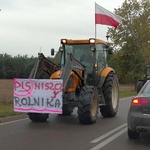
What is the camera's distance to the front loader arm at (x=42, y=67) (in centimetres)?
1221

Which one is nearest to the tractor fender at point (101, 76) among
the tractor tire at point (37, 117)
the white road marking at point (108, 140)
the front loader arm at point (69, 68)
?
the front loader arm at point (69, 68)

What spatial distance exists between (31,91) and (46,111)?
75 cm

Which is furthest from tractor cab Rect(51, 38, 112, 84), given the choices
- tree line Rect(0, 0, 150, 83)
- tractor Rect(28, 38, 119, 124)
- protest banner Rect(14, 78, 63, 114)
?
tree line Rect(0, 0, 150, 83)

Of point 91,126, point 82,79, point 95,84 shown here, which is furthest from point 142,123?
point 95,84

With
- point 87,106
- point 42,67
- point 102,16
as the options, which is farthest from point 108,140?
point 102,16

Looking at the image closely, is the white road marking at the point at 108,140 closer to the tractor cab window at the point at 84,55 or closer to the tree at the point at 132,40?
the tractor cab window at the point at 84,55

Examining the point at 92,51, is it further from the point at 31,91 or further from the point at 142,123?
the point at 142,123

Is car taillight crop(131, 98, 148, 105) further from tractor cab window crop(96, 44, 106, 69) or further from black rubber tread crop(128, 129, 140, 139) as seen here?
tractor cab window crop(96, 44, 106, 69)

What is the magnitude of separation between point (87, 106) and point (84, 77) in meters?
1.50

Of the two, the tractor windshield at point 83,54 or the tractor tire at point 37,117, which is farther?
the tractor windshield at point 83,54

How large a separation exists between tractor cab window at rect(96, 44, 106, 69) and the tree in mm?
27986

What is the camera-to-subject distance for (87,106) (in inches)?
452

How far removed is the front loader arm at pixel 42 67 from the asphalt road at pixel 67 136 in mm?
1527

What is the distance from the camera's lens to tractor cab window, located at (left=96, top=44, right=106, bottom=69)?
44.8 feet
